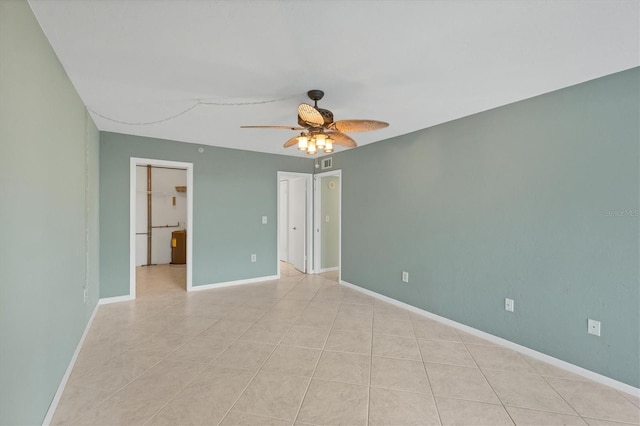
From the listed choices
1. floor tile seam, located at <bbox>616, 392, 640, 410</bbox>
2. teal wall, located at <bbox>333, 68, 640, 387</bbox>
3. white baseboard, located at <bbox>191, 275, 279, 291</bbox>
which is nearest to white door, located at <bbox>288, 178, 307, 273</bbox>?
white baseboard, located at <bbox>191, 275, 279, 291</bbox>

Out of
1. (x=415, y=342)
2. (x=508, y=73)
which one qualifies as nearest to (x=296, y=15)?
(x=508, y=73)

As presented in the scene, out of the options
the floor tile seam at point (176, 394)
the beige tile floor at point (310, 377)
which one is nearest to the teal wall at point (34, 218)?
the beige tile floor at point (310, 377)

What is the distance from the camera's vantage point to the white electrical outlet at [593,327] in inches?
86.5

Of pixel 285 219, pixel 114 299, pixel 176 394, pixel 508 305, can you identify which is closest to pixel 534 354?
pixel 508 305

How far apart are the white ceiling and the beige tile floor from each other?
7.66 feet

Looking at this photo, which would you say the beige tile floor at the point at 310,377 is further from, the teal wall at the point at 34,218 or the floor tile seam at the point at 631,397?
the teal wall at the point at 34,218

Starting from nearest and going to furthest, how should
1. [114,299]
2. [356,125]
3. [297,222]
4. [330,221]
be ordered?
[356,125], [114,299], [330,221], [297,222]

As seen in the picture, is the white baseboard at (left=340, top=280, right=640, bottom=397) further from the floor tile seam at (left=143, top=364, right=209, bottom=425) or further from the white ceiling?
the floor tile seam at (left=143, top=364, right=209, bottom=425)

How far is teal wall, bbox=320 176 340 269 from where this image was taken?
18.5 ft

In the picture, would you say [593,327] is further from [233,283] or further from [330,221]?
[233,283]

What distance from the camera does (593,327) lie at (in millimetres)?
2219

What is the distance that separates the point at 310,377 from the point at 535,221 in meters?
2.38

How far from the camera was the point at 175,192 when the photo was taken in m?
6.81

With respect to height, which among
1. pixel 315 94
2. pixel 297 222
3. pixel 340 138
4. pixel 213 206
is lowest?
pixel 297 222
